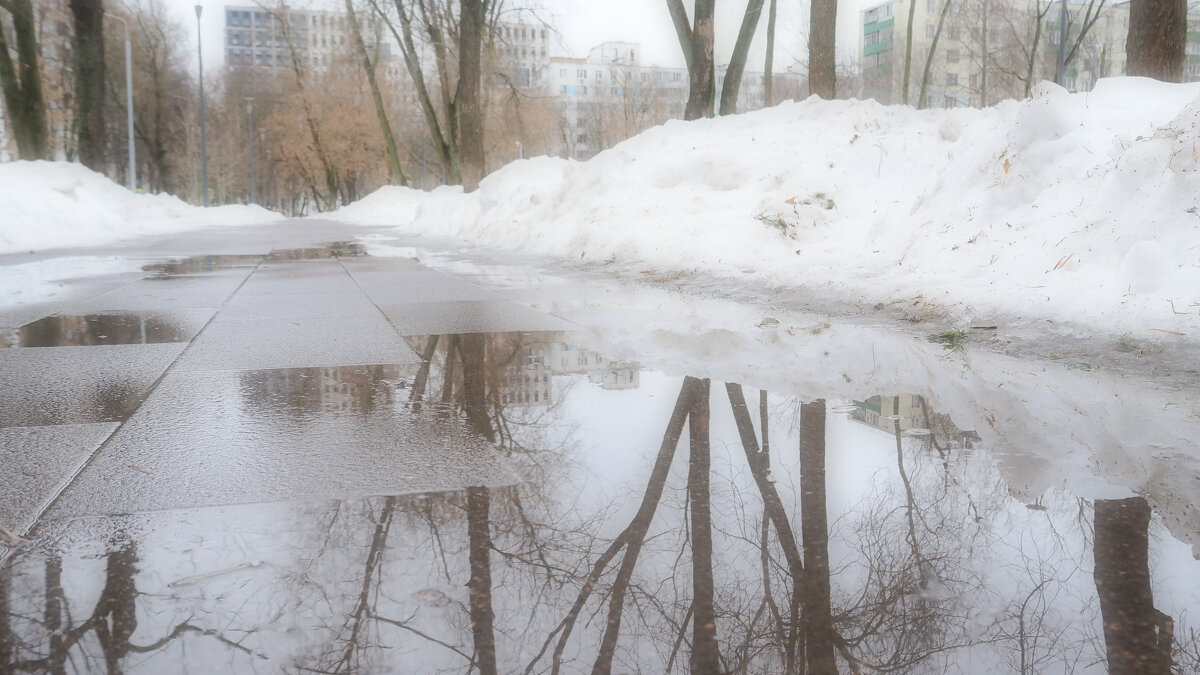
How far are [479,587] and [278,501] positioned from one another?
97cm

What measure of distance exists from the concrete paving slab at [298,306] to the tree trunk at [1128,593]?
6.05 m

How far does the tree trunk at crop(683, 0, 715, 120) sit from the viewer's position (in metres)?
17.8

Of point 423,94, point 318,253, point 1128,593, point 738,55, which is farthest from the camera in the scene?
point 423,94

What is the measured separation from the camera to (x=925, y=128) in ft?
41.5

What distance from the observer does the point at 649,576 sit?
2457 millimetres

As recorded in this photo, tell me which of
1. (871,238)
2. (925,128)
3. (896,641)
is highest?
(925,128)

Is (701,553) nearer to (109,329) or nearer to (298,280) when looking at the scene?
(109,329)

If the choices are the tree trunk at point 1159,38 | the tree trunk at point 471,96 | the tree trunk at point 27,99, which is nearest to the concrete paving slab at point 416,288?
the tree trunk at point 1159,38

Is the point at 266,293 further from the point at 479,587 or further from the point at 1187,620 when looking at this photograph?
the point at 1187,620

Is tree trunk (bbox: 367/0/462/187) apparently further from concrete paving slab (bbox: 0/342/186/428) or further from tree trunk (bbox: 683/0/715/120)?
concrete paving slab (bbox: 0/342/186/428)

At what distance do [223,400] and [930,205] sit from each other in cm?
705

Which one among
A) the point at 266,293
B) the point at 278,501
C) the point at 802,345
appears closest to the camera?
the point at 278,501

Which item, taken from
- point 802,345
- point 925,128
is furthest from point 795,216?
point 802,345

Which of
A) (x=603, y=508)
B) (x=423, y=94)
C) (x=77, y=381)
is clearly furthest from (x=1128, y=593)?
(x=423, y=94)
